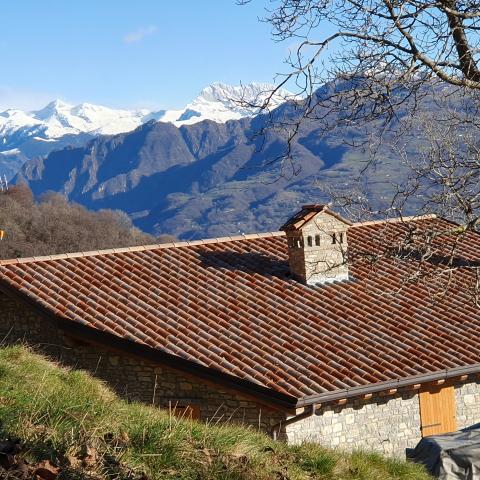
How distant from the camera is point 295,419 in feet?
43.2

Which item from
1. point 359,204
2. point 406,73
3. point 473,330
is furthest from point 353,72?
point 473,330

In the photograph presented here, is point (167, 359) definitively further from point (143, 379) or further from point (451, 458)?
point (451, 458)

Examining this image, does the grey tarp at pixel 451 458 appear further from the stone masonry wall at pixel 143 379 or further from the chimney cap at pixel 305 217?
the chimney cap at pixel 305 217

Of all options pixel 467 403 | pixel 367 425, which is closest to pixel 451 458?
pixel 367 425

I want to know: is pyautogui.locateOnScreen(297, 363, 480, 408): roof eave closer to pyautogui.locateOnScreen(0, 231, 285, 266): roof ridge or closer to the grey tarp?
the grey tarp

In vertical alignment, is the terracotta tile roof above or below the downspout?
above

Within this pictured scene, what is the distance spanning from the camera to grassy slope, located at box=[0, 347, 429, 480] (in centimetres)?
557

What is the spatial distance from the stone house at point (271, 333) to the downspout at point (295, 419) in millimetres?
22

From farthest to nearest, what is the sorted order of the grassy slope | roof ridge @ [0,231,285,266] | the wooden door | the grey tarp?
roof ridge @ [0,231,285,266] < the wooden door < the grey tarp < the grassy slope

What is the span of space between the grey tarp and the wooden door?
4092 millimetres

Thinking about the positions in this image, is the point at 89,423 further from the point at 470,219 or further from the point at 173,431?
the point at 470,219

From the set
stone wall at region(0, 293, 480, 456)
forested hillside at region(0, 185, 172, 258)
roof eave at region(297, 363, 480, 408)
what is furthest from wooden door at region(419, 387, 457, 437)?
forested hillside at region(0, 185, 172, 258)

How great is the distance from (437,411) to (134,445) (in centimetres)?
975

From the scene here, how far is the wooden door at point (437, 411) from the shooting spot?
47.1 feet
